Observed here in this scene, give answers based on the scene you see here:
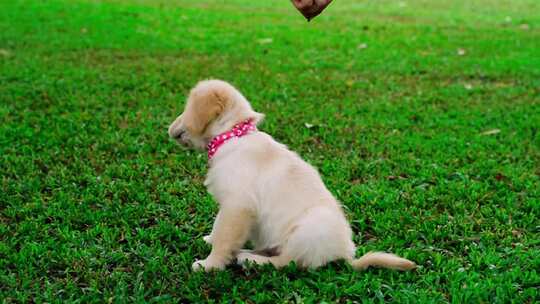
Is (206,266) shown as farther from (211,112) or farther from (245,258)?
(211,112)

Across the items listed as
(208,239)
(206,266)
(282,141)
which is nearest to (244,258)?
(206,266)

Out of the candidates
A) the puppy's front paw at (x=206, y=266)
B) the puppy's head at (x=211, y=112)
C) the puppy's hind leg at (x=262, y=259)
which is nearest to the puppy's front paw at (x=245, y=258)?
the puppy's hind leg at (x=262, y=259)

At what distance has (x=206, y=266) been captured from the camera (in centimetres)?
367

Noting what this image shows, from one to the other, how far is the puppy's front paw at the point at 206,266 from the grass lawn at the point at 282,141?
0.04 meters

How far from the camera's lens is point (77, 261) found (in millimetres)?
3854

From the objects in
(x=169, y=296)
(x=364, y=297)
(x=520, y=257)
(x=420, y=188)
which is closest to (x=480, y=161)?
(x=420, y=188)

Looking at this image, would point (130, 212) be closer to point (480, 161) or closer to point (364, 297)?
point (364, 297)

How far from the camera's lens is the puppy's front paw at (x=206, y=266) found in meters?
3.64

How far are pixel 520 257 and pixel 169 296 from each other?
2.10 m

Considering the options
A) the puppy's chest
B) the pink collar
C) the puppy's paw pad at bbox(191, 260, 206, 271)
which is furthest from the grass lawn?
the pink collar

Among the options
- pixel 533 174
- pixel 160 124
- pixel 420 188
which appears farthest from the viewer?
pixel 160 124

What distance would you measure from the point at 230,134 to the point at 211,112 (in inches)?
6.5

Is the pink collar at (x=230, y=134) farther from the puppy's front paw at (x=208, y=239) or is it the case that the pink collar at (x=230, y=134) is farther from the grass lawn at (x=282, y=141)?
the grass lawn at (x=282, y=141)

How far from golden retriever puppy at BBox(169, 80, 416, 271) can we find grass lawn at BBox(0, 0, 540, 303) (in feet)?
0.39
